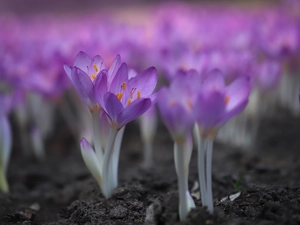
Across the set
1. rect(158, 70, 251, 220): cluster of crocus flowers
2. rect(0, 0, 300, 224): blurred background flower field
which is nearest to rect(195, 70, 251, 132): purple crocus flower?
rect(158, 70, 251, 220): cluster of crocus flowers

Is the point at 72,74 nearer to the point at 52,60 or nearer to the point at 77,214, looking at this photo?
the point at 77,214

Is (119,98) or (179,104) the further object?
(119,98)

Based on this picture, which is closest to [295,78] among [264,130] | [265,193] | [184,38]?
[264,130]

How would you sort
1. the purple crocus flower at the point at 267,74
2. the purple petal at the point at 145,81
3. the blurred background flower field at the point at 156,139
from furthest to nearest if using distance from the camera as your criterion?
the purple crocus flower at the point at 267,74 < the blurred background flower field at the point at 156,139 < the purple petal at the point at 145,81

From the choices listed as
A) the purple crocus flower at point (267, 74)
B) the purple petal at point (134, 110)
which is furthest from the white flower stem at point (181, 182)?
the purple crocus flower at point (267, 74)

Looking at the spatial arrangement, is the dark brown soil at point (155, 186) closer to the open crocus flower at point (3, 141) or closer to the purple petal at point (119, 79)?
the open crocus flower at point (3, 141)

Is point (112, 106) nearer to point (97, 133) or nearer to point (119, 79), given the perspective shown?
point (119, 79)

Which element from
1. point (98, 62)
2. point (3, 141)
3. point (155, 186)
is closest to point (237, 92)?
point (98, 62)
